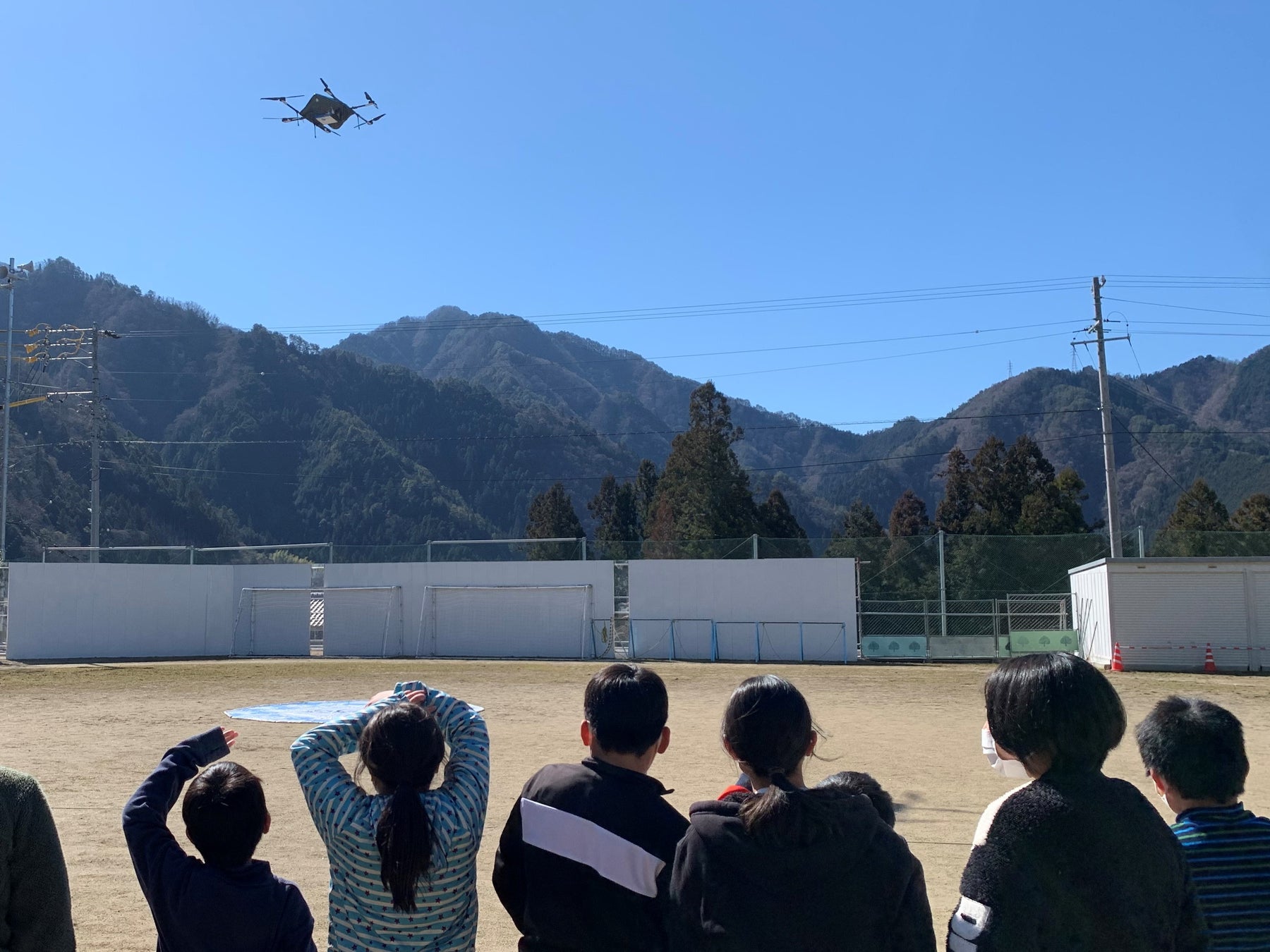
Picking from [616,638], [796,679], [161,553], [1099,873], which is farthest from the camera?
[161,553]

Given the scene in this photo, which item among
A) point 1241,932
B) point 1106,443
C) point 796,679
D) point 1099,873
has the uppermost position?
point 1106,443

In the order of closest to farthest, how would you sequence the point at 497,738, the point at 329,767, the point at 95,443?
1. the point at 329,767
2. the point at 497,738
3. the point at 95,443

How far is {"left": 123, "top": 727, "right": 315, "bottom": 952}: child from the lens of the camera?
9.12 ft

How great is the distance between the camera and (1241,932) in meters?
2.50

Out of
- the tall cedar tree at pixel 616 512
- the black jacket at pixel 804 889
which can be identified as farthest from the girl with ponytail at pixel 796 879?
the tall cedar tree at pixel 616 512

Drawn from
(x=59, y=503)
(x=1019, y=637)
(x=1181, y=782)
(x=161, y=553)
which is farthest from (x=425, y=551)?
(x=59, y=503)

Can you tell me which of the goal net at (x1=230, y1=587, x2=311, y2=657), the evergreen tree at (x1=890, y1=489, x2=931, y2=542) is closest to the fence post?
the goal net at (x1=230, y1=587, x2=311, y2=657)

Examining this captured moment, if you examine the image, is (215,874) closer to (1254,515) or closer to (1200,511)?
(1200,511)

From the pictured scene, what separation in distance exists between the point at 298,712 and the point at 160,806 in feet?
41.3

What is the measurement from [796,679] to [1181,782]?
778 inches

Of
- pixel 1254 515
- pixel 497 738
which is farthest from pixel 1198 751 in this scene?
pixel 1254 515

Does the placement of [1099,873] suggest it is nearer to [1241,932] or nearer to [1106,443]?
[1241,932]

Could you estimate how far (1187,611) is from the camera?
24391 mm

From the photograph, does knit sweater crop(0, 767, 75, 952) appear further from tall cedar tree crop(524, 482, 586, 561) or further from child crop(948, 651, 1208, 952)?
A: tall cedar tree crop(524, 482, 586, 561)
